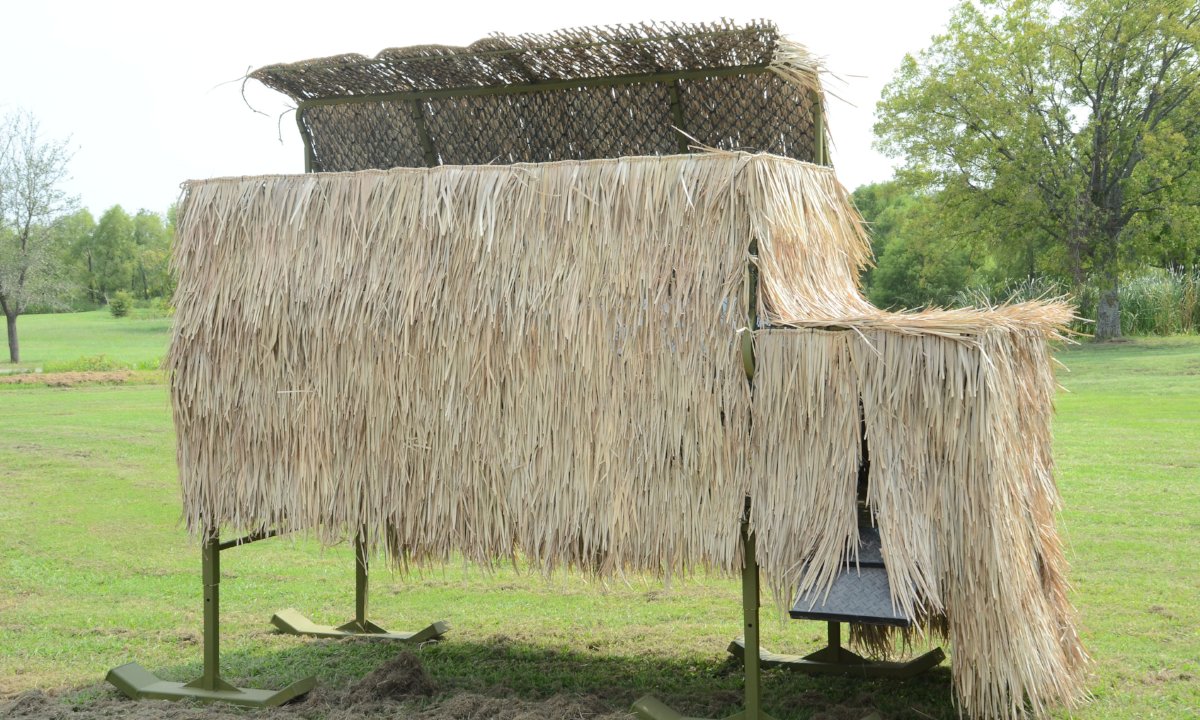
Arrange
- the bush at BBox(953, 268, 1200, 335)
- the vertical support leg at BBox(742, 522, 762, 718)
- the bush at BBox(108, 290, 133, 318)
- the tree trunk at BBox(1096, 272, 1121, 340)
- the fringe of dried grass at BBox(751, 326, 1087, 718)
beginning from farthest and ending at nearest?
the bush at BBox(108, 290, 133, 318) < the tree trunk at BBox(1096, 272, 1121, 340) < the bush at BBox(953, 268, 1200, 335) < the vertical support leg at BBox(742, 522, 762, 718) < the fringe of dried grass at BBox(751, 326, 1087, 718)

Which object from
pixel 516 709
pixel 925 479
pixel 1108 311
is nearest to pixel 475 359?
pixel 516 709

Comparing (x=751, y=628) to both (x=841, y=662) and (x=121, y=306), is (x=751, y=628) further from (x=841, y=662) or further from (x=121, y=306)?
(x=121, y=306)

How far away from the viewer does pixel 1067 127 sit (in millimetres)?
25219

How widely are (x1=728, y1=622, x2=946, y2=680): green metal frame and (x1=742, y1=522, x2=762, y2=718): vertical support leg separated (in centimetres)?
75

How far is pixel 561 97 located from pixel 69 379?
17.1 m

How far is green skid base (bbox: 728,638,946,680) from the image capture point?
177 inches

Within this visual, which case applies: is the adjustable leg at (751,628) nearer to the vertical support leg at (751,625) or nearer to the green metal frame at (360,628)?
the vertical support leg at (751,625)

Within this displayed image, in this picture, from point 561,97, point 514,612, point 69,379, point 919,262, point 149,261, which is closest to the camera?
point 561,97

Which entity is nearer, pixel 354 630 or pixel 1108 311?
pixel 354 630

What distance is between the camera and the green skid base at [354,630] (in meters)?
5.27

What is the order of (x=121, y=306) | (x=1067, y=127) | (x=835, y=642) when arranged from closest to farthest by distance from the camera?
(x=835, y=642) → (x=1067, y=127) → (x=121, y=306)

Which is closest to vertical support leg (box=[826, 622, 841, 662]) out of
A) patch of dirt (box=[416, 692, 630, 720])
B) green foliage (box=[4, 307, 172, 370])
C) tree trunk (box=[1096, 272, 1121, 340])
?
patch of dirt (box=[416, 692, 630, 720])

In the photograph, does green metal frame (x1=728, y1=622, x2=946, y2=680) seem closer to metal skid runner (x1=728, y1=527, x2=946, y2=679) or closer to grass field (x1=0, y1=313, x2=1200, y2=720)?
grass field (x1=0, y1=313, x2=1200, y2=720)

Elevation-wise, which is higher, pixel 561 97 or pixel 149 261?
pixel 149 261
